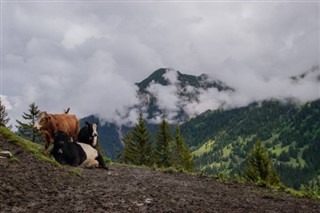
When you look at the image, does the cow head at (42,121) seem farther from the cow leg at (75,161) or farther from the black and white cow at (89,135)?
the cow leg at (75,161)

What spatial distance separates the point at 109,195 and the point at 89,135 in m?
11.1

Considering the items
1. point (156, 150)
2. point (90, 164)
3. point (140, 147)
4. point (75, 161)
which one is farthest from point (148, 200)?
point (156, 150)

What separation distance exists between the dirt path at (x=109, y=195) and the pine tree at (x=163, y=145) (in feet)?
174

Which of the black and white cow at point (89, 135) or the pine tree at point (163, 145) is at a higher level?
the pine tree at point (163, 145)

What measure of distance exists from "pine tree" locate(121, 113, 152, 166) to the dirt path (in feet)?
173

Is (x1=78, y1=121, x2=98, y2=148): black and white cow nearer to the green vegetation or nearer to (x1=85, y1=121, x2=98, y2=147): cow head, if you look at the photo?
(x1=85, y1=121, x2=98, y2=147): cow head

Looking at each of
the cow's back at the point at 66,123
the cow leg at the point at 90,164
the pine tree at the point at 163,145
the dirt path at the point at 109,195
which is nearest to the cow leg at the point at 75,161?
the cow leg at the point at 90,164

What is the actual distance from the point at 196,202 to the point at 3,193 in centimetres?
613

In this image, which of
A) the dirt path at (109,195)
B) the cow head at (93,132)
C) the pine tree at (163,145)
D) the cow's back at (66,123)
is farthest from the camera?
the pine tree at (163,145)

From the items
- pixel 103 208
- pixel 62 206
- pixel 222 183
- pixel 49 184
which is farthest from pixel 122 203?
pixel 222 183

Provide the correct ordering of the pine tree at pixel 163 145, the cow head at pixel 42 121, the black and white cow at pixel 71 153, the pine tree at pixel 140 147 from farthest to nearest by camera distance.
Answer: the pine tree at pixel 163 145, the pine tree at pixel 140 147, the cow head at pixel 42 121, the black and white cow at pixel 71 153

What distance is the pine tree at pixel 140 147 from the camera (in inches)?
2793

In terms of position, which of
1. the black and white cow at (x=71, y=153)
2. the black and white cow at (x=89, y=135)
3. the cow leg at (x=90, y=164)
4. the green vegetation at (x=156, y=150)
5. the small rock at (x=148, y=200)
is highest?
the green vegetation at (x=156, y=150)

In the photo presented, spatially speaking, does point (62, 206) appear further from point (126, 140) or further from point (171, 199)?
point (126, 140)
